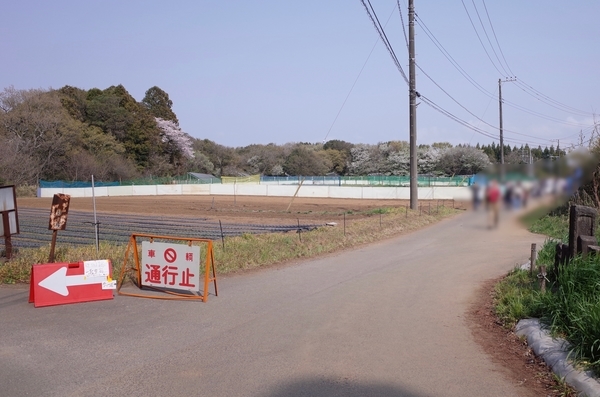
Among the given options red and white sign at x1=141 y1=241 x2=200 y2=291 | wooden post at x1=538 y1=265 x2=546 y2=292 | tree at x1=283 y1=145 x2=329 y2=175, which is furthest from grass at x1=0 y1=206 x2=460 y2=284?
tree at x1=283 y1=145 x2=329 y2=175

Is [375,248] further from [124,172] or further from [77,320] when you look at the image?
A: [124,172]

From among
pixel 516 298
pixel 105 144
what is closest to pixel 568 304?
pixel 516 298

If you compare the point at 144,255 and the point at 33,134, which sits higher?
the point at 33,134

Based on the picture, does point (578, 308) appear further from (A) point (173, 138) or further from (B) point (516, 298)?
(A) point (173, 138)

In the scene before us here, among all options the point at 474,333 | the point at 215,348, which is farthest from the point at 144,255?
the point at 474,333

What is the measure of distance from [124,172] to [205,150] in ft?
125

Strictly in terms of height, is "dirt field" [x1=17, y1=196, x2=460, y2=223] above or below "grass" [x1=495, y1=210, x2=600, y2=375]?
below

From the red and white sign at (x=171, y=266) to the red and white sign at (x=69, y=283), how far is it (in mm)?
817

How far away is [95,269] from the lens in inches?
431

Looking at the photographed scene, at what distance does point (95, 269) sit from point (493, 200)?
34.9ft

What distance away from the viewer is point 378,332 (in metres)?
8.66

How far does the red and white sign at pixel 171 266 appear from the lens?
36.4ft

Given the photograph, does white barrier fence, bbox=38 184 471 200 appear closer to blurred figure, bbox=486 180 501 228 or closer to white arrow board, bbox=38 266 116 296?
white arrow board, bbox=38 266 116 296

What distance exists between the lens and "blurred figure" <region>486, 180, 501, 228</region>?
1456 millimetres
